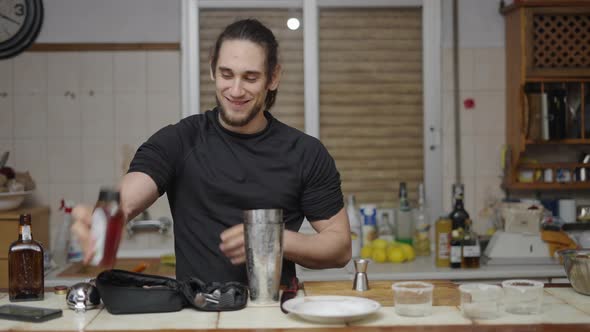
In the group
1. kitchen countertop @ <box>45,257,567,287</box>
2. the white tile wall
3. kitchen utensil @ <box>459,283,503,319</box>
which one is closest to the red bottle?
kitchen utensil @ <box>459,283,503,319</box>

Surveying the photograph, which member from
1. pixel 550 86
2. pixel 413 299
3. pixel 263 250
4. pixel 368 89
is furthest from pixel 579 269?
pixel 368 89

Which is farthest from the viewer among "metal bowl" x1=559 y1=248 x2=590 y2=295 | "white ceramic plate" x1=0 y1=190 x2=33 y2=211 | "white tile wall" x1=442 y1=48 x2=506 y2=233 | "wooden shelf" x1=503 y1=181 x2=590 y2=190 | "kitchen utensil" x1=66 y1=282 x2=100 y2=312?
"white tile wall" x1=442 y1=48 x2=506 y2=233

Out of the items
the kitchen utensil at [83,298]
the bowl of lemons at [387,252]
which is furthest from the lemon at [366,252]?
the kitchen utensil at [83,298]

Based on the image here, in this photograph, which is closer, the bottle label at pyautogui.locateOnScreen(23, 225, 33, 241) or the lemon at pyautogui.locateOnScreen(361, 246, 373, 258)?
the bottle label at pyautogui.locateOnScreen(23, 225, 33, 241)

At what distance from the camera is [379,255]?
3332 millimetres

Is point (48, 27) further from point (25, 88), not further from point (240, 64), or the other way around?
point (240, 64)

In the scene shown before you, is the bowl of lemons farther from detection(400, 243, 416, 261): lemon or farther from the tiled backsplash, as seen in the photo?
the tiled backsplash

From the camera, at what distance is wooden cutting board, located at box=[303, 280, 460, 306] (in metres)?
1.67

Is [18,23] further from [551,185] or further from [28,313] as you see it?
[551,185]

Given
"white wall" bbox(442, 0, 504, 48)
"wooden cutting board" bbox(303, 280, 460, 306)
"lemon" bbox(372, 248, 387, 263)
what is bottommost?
"lemon" bbox(372, 248, 387, 263)

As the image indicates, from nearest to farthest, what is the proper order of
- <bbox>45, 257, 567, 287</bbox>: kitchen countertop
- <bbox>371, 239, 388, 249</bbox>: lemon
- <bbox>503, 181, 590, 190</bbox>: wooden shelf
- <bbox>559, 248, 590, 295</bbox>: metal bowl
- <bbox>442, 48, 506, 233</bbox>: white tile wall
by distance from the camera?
<bbox>559, 248, 590, 295</bbox>: metal bowl
<bbox>45, 257, 567, 287</bbox>: kitchen countertop
<bbox>371, 239, 388, 249</bbox>: lemon
<bbox>503, 181, 590, 190</bbox>: wooden shelf
<bbox>442, 48, 506, 233</bbox>: white tile wall

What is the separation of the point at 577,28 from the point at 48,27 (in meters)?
2.58

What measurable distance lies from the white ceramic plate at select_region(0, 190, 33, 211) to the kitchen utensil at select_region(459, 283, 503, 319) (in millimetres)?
2388

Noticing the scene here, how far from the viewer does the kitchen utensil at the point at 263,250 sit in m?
1.62
